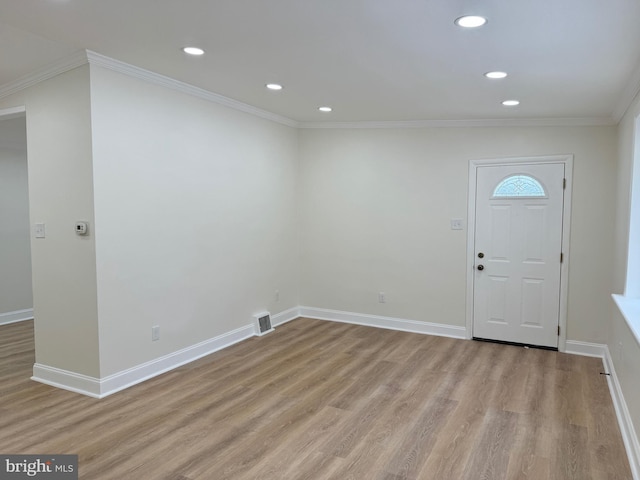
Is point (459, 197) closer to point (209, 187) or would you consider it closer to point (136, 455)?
point (209, 187)

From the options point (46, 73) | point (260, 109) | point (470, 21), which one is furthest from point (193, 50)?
point (260, 109)

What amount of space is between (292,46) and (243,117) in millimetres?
2016

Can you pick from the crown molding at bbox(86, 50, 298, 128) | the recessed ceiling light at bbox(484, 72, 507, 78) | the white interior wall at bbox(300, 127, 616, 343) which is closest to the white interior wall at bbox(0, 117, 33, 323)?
the crown molding at bbox(86, 50, 298, 128)

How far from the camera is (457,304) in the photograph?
513 cm

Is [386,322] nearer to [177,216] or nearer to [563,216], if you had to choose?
[563,216]

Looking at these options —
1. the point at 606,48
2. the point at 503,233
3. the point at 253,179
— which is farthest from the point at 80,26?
the point at 503,233

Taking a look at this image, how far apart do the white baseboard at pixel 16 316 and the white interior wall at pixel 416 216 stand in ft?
12.1

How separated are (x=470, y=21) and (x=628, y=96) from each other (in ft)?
6.59

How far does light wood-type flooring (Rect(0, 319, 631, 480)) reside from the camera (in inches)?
99.7

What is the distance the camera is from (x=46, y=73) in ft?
11.4

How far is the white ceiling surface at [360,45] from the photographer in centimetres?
230

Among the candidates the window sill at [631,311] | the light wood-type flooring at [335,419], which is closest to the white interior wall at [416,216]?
the light wood-type flooring at [335,419]

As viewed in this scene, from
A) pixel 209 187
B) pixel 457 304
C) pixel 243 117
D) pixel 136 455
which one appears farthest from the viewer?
pixel 457 304

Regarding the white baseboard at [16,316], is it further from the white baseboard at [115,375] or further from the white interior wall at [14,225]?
the white baseboard at [115,375]
